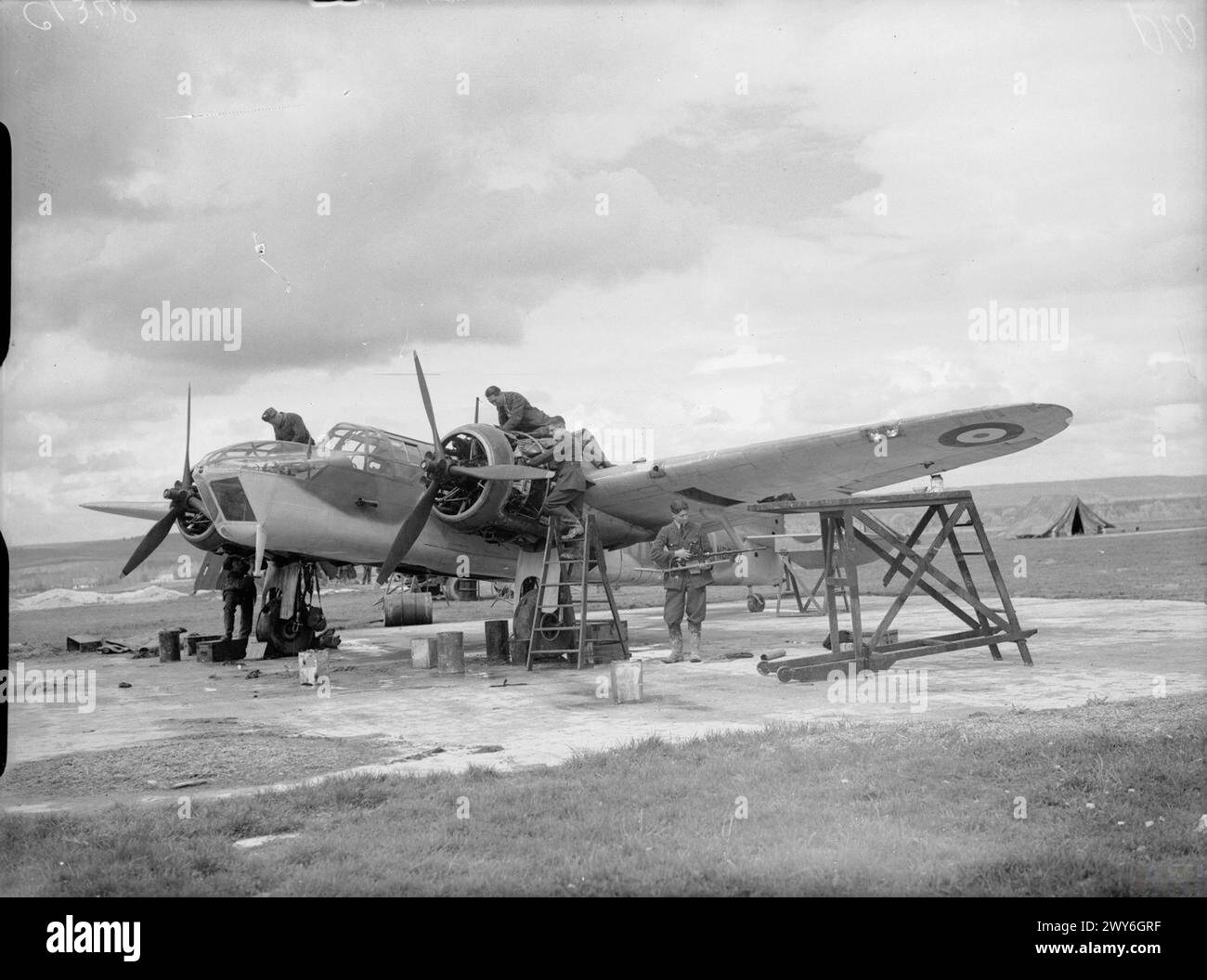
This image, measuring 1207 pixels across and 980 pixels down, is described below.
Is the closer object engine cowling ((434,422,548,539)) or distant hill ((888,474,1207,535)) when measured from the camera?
engine cowling ((434,422,548,539))

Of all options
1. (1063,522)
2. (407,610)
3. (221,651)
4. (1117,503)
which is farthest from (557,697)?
(1117,503)

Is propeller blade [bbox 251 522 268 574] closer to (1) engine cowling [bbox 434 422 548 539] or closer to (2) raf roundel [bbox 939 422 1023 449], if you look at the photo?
(1) engine cowling [bbox 434 422 548 539]

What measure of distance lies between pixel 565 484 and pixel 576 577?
1.92 m

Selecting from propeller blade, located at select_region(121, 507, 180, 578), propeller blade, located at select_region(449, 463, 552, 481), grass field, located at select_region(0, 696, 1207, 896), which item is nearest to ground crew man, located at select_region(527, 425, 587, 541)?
propeller blade, located at select_region(449, 463, 552, 481)

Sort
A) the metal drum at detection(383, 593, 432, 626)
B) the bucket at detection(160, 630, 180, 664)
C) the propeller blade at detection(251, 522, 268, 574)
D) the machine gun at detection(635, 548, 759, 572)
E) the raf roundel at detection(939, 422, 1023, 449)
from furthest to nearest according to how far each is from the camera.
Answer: the metal drum at detection(383, 593, 432, 626) → the bucket at detection(160, 630, 180, 664) → the propeller blade at detection(251, 522, 268, 574) → the machine gun at detection(635, 548, 759, 572) → the raf roundel at detection(939, 422, 1023, 449)

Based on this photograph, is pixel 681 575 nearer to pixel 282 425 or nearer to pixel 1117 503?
pixel 282 425

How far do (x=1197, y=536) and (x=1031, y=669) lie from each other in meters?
39.9

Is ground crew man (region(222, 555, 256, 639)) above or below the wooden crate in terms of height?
above

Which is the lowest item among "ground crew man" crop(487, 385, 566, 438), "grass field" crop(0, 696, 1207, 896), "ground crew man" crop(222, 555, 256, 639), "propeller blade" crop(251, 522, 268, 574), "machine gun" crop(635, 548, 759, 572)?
"grass field" crop(0, 696, 1207, 896)

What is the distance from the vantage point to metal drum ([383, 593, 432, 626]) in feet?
74.6

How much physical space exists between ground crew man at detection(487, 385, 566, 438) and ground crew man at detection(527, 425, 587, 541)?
1.07 feet

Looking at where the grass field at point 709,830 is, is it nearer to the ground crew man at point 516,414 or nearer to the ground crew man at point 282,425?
the ground crew man at point 516,414

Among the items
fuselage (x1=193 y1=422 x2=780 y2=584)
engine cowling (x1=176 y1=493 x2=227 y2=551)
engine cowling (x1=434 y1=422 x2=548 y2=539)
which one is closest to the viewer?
fuselage (x1=193 y1=422 x2=780 y2=584)

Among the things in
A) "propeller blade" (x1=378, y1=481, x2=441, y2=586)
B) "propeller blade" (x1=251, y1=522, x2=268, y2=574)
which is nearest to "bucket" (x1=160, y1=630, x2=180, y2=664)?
"propeller blade" (x1=251, y1=522, x2=268, y2=574)
